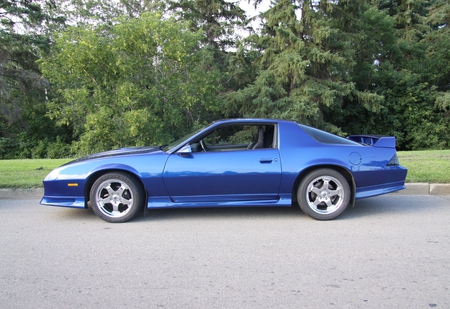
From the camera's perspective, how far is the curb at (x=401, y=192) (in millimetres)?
6293

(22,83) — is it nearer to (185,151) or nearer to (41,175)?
(41,175)

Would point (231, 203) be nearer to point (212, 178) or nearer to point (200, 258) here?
point (212, 178)

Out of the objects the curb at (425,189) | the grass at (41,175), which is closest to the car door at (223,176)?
the curb at (425,189)

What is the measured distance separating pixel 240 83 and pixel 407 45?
1241cm

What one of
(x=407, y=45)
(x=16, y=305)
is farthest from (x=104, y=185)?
(x=407, y=45)

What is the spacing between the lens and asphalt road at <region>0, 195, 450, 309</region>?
273cm

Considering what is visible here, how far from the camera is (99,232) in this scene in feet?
14.3

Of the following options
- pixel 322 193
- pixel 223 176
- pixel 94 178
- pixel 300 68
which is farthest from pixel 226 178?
pixel 300 68

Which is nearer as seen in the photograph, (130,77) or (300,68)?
(130,77)

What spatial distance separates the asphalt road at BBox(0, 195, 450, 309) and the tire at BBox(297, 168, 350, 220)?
0.51 ft

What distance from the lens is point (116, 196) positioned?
15.5 feet

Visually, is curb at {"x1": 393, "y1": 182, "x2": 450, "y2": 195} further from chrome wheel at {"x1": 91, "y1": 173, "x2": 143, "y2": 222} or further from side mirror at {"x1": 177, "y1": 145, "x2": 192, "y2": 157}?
chrome wheel at {"x1": 91, "y1": 173, "x2": 143, "y2": 222}

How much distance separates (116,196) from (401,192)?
5038mm

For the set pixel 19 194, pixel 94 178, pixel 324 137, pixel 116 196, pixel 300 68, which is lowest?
pixel 19 194
